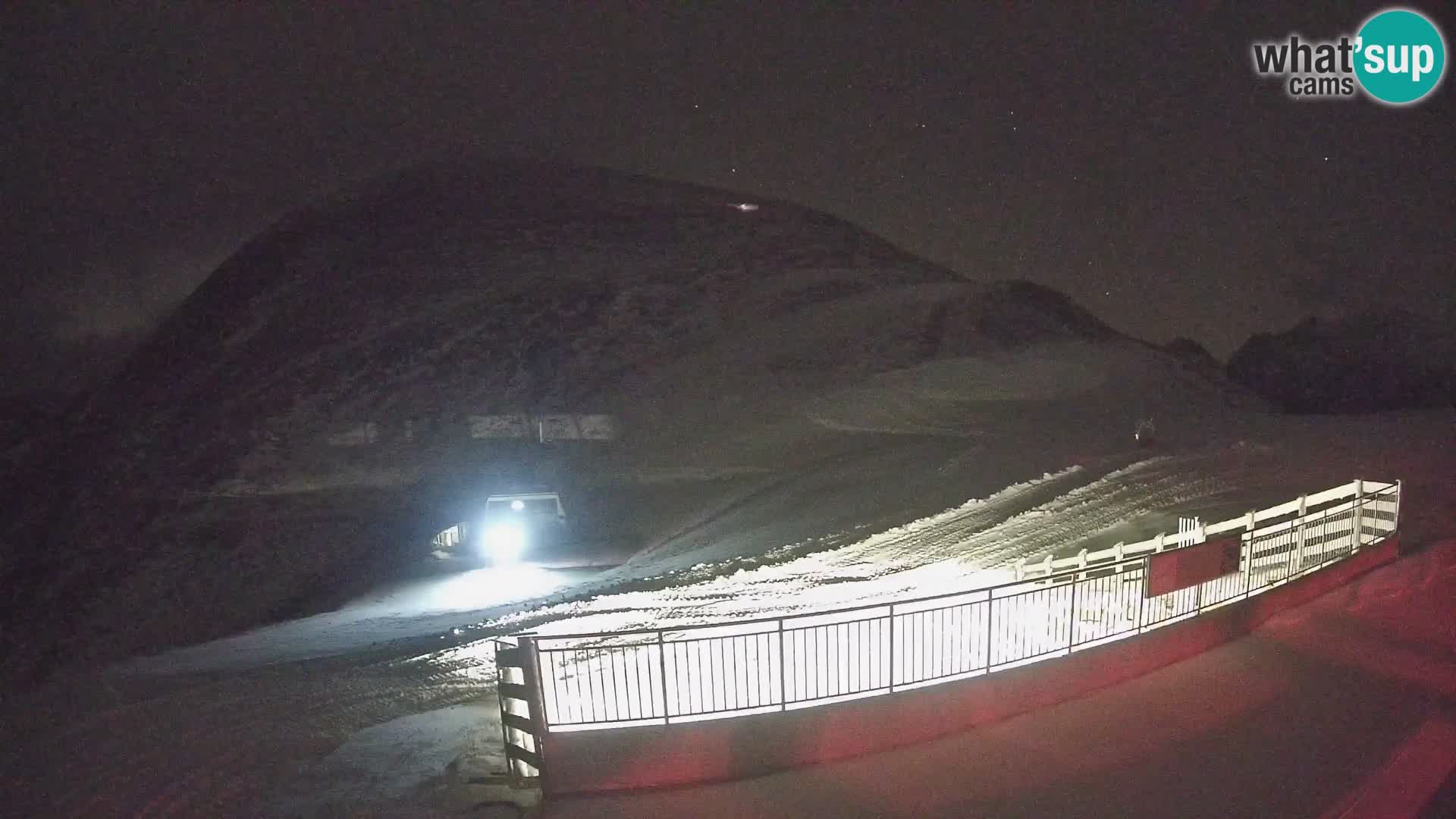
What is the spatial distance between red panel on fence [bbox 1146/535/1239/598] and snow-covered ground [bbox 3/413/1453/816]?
11.7ft

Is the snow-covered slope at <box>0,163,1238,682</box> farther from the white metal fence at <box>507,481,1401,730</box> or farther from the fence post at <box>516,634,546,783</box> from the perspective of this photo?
the fence post at <box>516,634,546,783</box>

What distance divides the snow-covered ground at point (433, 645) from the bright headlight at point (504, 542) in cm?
68

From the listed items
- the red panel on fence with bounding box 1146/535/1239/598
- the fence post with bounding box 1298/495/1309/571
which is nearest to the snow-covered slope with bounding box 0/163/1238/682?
the fence post with bounding box 1298/495/1309/571

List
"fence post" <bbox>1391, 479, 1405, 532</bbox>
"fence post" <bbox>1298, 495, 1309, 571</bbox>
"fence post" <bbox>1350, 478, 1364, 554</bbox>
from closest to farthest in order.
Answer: "fence post" <bbox>1298, 495, 1309, 571</bbox>
"fence post" <bbox>1350, 478, 1364, 554</bbox>
"fence post" <bbox>1391, 479, 1405, 532</bbox>

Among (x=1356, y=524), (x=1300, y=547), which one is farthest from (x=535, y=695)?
(x=1356, y=524)

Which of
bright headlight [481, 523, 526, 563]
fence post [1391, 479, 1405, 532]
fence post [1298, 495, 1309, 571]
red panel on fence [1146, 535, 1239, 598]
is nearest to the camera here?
red panel on fence [1146, 535, 1239, 598]

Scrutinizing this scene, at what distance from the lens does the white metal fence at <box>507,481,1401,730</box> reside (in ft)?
20.5

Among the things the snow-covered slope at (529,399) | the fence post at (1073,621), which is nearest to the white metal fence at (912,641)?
the fence post at (1073,621)

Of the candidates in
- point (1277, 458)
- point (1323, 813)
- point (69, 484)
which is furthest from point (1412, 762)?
point (69, 484)

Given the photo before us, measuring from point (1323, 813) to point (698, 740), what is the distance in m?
4.35

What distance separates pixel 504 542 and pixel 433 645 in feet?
18.0

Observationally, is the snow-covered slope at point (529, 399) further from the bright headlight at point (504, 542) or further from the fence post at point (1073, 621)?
the fence post at point (1073, 621)

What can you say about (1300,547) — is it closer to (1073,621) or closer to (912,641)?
(1073,621)

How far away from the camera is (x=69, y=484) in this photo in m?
33.2
